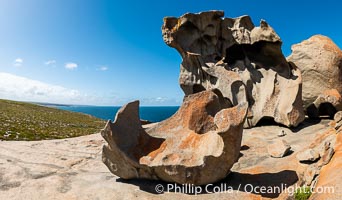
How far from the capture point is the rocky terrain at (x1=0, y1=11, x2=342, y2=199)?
42.2 ft

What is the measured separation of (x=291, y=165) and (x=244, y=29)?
52.2 feet

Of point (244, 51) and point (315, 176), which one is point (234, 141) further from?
point (244, 51)

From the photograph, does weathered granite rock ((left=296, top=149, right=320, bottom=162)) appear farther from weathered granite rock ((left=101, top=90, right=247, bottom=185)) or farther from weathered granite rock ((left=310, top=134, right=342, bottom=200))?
weathered granite rock ((left=101, top=90, right=247, bottom=185))

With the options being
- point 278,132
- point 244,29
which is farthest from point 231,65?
point 278,132

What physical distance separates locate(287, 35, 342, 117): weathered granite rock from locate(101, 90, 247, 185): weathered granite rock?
51.3ft

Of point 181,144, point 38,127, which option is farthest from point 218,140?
point 38,127

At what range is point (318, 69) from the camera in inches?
1088

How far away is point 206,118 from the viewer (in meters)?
16.2

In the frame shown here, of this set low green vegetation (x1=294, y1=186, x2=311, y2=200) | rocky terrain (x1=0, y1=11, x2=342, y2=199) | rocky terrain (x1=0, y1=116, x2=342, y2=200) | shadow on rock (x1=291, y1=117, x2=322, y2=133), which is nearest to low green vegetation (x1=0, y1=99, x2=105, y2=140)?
rocky terrain (x1=0, y1=11, x2=342, y2=199)

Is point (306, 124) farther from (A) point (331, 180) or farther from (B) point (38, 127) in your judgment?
(B) point (38, 127)

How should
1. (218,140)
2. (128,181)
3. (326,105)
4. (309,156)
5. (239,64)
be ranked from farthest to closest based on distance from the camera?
(239,64) → (326,105) → (128,181) → (309,156) → (218,140)

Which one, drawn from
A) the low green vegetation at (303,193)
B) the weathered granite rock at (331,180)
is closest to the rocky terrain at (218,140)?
the weathered granite rock at (331,180)

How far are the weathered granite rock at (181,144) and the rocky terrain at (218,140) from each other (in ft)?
0.20

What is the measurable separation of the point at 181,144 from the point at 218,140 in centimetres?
223
